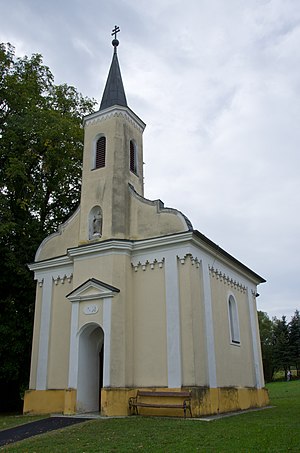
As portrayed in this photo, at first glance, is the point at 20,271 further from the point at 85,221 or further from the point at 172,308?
the point at 172,308

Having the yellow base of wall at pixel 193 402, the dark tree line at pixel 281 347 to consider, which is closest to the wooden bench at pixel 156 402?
the yellow base of wall at pixel 193 402

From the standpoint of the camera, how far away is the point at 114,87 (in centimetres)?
2080

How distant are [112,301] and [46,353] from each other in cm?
434

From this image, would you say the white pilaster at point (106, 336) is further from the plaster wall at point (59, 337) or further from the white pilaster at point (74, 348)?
the plaster wall at point (59, 337)

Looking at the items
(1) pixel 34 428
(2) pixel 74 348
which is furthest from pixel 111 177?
(1) pixel 34 428

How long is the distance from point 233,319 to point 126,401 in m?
7.11

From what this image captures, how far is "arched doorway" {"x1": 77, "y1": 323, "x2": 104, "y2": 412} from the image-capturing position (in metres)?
16.1

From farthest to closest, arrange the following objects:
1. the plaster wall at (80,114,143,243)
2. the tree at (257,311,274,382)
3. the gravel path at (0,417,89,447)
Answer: the tree at (257,311,274,382), the plaster wall at (80,114,143,243), the gravel path at (0,417,89,447)

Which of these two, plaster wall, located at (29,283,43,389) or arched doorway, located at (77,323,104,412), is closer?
arched doorway, located at (77,323,104,412)

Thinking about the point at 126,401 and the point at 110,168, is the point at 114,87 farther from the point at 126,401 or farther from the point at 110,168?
the point at 126,401

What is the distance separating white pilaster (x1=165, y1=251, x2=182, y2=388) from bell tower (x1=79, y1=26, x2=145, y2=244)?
96.9 inches

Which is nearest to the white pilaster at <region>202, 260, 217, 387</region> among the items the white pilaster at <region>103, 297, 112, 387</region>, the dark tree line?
the white pilaster at <region>103, 297, 112, 387</region>

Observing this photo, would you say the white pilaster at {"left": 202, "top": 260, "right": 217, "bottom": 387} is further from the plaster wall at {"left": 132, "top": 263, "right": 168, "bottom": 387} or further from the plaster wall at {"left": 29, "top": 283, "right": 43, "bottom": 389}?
the plaster wall at {"left": 29, "top": 283, "right": 43, "bottom": 389}

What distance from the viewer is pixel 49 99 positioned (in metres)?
25.6
